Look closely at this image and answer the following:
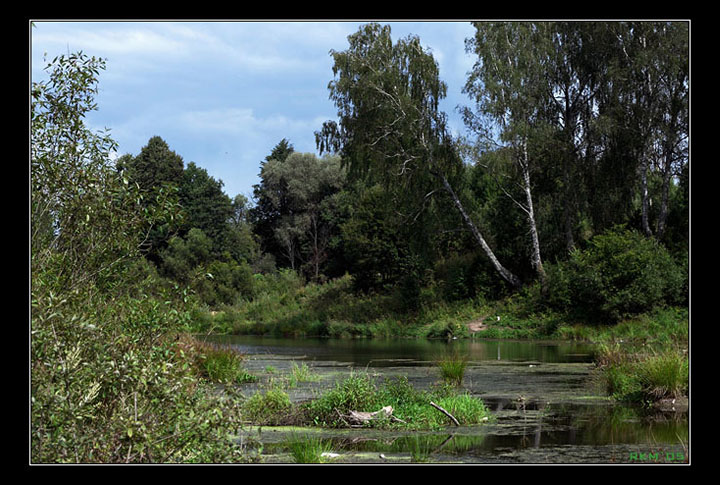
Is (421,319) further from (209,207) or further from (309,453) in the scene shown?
(309,453)

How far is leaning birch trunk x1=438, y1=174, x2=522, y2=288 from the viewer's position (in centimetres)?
3797

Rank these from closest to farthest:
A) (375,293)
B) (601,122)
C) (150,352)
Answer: (150,352)
(601,122)
(375,293)

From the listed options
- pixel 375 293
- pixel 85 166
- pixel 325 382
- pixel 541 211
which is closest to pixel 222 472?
pixel 85 166

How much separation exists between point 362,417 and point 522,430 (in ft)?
7.17

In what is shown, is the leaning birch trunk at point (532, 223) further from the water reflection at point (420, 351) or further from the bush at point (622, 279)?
the water reflection at point (420, 351)

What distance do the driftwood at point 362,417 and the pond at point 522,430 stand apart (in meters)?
0.35

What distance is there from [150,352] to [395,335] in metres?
31.3

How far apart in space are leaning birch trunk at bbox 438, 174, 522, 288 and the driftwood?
89.1 ft

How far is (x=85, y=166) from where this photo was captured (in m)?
7.70

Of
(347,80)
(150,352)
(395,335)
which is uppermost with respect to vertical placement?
(347,80)

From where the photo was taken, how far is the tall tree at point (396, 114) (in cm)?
3696

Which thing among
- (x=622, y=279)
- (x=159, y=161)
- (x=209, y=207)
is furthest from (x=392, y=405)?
(x=209, y=207)

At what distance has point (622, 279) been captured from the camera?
103 ft

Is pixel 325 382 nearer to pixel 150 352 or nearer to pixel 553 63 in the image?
pixel 150 352
